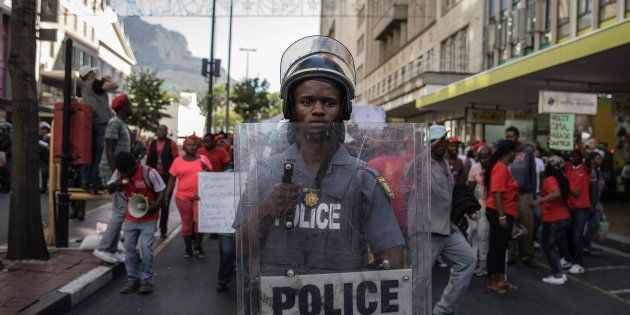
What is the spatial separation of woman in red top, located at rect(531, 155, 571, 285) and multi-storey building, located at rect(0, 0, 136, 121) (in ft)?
22.3

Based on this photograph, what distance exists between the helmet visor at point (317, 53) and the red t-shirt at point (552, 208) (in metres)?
5.45

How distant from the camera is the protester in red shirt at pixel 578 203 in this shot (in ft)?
24.6

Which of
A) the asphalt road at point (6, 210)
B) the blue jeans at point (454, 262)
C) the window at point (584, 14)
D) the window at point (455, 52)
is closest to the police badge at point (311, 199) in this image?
the blue jeans at point (454, 262)

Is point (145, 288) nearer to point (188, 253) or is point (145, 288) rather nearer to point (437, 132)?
point (188, 253)

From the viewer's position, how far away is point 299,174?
1.80 meters

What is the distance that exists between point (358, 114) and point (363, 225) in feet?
57.7

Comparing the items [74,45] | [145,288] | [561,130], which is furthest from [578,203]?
[74,45]

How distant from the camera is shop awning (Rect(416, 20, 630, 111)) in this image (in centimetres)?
1046

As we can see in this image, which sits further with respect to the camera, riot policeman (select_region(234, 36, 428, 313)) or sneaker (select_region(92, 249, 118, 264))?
sneaker (select_region(92, 249, 118, 264))

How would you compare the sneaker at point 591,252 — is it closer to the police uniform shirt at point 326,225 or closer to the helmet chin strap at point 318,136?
the police uniform shirt at point 326,225

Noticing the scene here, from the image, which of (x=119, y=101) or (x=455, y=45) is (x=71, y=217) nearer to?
(x=119, y=101)

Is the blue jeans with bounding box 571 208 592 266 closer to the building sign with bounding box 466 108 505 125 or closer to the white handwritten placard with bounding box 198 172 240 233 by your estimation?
the white handwritten placard with bounding box 198 172 240 233

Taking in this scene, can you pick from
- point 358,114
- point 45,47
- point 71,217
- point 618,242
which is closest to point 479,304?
point 618,242

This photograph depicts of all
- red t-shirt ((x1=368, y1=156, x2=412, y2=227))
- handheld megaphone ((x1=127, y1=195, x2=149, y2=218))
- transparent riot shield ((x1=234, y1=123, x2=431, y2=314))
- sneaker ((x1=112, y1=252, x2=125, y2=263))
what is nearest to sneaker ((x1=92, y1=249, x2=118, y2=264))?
sneaker ((x1=112, y1=252, x2=125, y2=263))
